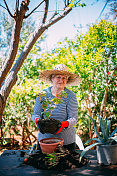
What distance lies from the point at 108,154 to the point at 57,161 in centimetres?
41

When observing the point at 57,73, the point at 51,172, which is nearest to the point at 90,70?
the point at 57,73

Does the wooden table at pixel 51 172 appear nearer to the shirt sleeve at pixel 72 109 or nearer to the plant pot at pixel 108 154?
the plant pot at pixel 108 154

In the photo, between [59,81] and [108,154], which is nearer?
[108,154]

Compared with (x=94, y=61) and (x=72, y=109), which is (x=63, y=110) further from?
(x=94, y=61)

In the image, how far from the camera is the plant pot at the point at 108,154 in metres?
1.33

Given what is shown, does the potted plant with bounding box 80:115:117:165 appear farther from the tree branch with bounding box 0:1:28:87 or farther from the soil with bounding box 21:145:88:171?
the tree branch with bounding box 0:1:28:87

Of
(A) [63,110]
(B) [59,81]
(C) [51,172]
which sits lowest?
(C) [51,172]

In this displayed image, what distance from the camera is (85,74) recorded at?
4.25 metres

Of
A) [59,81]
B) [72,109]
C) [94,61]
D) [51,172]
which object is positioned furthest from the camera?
[94,61]

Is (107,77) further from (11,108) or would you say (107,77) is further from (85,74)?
(11,108)

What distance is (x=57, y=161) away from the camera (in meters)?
1.33

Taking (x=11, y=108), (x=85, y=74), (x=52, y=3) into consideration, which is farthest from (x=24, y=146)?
(x=52, y=3)

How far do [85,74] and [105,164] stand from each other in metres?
3.08

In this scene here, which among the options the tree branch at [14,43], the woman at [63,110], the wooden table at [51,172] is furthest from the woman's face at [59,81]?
the wooden table at [51,172]
